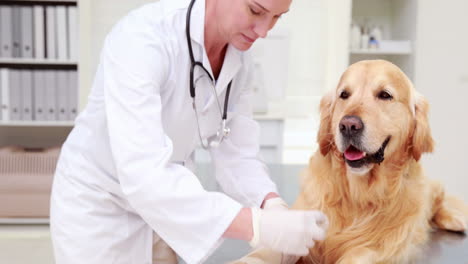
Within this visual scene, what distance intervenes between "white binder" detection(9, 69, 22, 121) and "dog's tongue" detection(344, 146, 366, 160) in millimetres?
2919

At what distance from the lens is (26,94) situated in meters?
3.41

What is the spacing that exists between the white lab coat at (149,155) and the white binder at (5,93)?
236cm

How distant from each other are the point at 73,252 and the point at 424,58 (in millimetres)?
2929

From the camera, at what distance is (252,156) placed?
1403 mm

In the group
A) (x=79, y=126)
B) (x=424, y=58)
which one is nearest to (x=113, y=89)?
(x=79, y=126)

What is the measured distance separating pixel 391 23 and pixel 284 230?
329 centimetres

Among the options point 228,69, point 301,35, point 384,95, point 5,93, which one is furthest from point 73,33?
point 384,95

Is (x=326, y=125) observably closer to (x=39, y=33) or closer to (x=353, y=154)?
(x=353, y=154)

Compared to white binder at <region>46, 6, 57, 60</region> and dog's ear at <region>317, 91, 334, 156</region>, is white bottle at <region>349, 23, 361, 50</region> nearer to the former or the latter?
white binder at <region>46, 6, 57, 60</region>

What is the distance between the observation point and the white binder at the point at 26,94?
11.1 feet

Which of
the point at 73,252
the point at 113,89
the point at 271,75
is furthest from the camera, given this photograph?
the point at 271,75

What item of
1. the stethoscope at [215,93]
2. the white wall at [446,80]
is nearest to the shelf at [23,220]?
the stethoscope at [215,93]

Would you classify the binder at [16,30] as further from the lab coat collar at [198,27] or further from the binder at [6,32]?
the lab coat collar at [198,27]

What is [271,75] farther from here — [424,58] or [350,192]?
[350,192]
